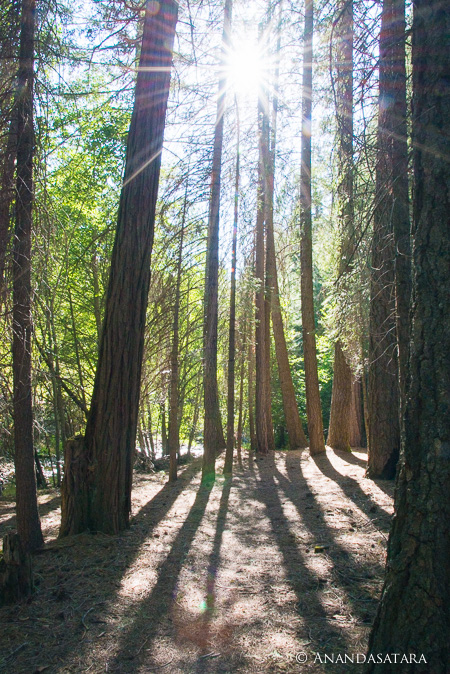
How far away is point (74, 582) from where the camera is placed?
4.22 meters

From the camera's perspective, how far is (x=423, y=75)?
265 centimetres

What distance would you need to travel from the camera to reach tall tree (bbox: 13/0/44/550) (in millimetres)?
5066

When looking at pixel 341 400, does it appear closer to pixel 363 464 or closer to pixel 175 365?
pixel 363 464

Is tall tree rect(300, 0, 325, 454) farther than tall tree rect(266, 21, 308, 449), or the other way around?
tall tree rect(266, 21, 308, 449)

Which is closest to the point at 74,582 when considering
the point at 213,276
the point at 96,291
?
the point at 213,276

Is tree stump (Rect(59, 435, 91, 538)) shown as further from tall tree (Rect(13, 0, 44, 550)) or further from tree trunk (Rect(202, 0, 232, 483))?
tree trunk (Rect(202, 0, 232, 483))

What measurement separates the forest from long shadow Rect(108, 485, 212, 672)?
2 centimetres

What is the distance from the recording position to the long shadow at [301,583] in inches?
123

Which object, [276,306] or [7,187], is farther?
[276,306]

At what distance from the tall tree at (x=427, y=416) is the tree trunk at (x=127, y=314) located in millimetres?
3722

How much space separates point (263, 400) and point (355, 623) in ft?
34.5

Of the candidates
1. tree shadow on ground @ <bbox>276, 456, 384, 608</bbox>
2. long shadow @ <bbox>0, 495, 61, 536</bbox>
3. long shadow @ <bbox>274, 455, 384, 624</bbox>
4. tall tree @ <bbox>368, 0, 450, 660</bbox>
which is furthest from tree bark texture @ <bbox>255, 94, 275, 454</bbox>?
tall tree @ <bbox>368, 0, 450, 660</bbox>

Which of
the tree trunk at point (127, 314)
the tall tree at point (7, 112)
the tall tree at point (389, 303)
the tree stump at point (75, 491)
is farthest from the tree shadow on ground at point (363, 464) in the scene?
the tall tree at point (7, 112)

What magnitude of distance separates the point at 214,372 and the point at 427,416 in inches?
281
